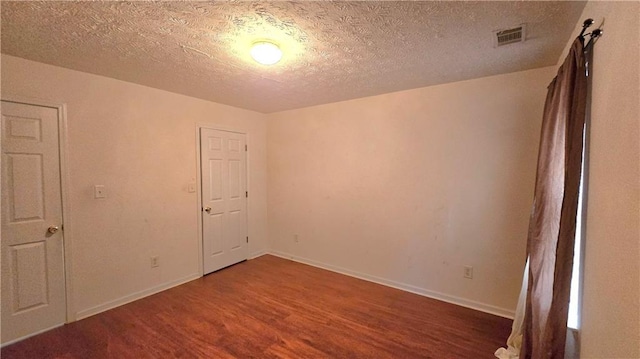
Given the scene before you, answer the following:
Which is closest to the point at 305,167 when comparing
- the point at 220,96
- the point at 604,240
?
the point at 220,96

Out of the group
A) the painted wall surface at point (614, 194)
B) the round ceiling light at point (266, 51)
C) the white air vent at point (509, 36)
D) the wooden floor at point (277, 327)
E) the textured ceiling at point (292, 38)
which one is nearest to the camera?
the painted wall surface at point (614, 194)

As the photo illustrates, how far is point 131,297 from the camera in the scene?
2.79 meters

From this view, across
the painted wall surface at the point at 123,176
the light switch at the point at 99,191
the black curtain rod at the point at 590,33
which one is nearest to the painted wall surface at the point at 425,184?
the black curtain rod at the point at 590,33

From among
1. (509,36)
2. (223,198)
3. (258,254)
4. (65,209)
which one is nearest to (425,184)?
(509,36)

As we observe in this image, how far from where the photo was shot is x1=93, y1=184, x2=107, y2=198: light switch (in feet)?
8.29

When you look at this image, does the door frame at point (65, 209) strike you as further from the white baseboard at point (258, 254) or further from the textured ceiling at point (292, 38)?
the white baseboard at point (258, 254)

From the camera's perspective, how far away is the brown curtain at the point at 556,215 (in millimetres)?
1290

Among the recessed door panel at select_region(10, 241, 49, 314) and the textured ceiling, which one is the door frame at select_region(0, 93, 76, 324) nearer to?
the recessed door panel at select_region(10, 241, 49, 314)

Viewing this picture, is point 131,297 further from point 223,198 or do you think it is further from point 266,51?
point 266,51

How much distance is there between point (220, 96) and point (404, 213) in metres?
2.67

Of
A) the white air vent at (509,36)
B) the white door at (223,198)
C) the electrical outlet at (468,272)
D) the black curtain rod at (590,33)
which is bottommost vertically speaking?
the electrical outlet at (468,272)

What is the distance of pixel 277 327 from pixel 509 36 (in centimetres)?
289

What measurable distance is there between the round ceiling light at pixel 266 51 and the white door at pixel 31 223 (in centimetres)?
197

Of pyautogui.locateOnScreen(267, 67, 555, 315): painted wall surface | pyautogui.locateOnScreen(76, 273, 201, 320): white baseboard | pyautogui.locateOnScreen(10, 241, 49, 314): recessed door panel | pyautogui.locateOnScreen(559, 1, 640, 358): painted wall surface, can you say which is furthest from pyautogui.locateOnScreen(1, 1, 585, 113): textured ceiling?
pyautogui.locateOnScreen(76, 273, 201, 320): white baseboard
